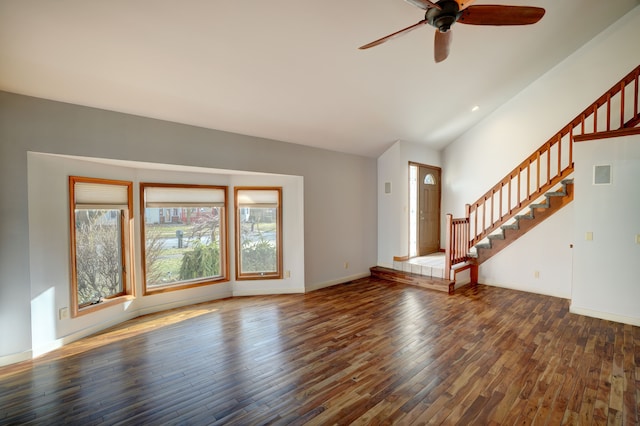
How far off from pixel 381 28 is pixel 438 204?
194 inches

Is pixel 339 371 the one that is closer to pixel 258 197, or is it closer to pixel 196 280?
pixel 196 280

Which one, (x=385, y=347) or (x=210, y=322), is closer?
(x=385, y=347)

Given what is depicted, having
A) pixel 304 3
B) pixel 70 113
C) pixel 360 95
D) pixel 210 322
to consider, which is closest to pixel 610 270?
pixel 360 95

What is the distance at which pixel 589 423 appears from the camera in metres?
1.98

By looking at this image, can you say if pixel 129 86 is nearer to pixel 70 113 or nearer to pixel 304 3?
pixel 70 113

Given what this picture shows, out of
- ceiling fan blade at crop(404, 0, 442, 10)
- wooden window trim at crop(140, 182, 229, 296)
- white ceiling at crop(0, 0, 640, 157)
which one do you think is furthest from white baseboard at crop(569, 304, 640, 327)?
wooden window trim at crop(140, 182, 229, 296)

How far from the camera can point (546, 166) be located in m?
5.14

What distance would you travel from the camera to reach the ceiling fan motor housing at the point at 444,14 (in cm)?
203

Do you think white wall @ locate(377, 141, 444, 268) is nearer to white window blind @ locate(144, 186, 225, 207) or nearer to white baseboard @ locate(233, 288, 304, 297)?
white baseboard @ locate(233, 288, 304, 297)

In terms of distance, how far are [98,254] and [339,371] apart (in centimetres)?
345

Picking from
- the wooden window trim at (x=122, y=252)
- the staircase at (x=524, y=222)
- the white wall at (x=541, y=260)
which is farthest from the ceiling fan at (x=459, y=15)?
the white wall at (x=541, y=260)

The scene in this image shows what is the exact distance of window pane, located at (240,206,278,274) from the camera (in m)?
5.06

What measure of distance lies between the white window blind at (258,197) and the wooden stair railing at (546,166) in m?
3.17

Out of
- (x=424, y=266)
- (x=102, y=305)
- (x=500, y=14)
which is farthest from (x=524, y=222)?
(x=102, y=305)
